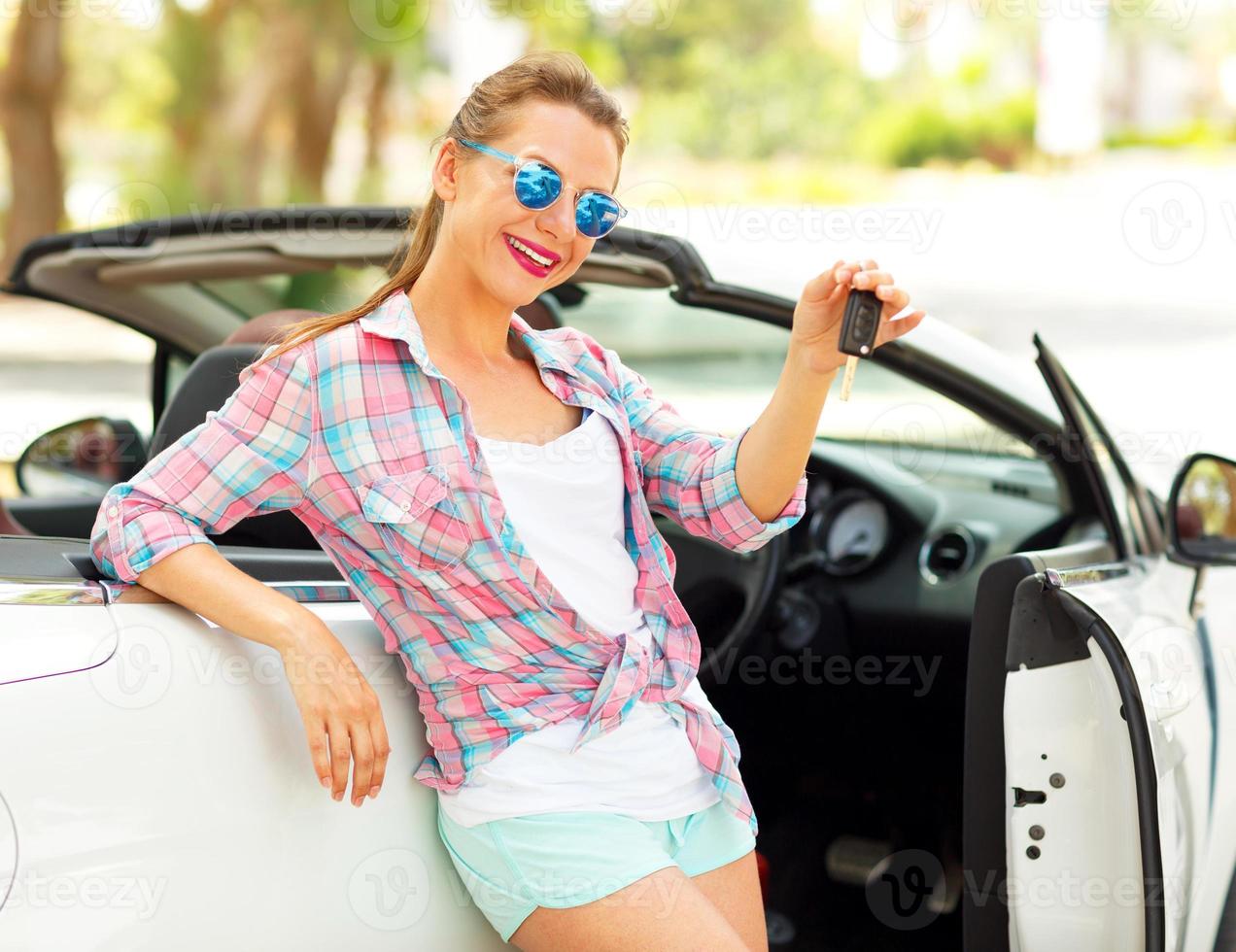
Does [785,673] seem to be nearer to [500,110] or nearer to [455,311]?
[455,311]

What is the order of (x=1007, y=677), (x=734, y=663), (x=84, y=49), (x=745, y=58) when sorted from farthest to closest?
(x=745, y=58)
(x=84, y=49)
(x=734, y=663)
(x=1007, y=677)

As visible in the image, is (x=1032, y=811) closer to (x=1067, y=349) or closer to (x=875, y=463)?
(x=875, y=463)

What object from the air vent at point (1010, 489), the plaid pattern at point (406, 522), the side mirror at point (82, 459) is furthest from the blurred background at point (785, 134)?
the plaid pattern at point (406, 522)

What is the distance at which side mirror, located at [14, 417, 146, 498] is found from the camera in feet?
11.5

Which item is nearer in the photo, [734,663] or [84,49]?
[734,663]

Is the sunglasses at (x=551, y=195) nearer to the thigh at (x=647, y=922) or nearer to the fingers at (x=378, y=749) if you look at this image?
the fingers at (x=378, y=749)

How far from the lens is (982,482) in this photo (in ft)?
10.9

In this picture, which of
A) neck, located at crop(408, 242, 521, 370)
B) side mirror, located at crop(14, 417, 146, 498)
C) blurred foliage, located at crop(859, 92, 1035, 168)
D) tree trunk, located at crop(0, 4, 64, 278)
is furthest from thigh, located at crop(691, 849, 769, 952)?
blurred foliage, located at crop(859, 92, 1035, 168)

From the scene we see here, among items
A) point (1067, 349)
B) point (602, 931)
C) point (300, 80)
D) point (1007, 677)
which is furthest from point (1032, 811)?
point (300, 80)

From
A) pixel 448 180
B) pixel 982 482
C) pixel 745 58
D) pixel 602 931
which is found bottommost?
pixel 602 931

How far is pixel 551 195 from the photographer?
1.83 meters

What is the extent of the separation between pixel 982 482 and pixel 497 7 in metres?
13.3

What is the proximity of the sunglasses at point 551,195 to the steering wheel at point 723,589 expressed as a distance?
1.18 m

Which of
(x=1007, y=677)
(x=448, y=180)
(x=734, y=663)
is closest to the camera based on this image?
(x=448, y=180)
